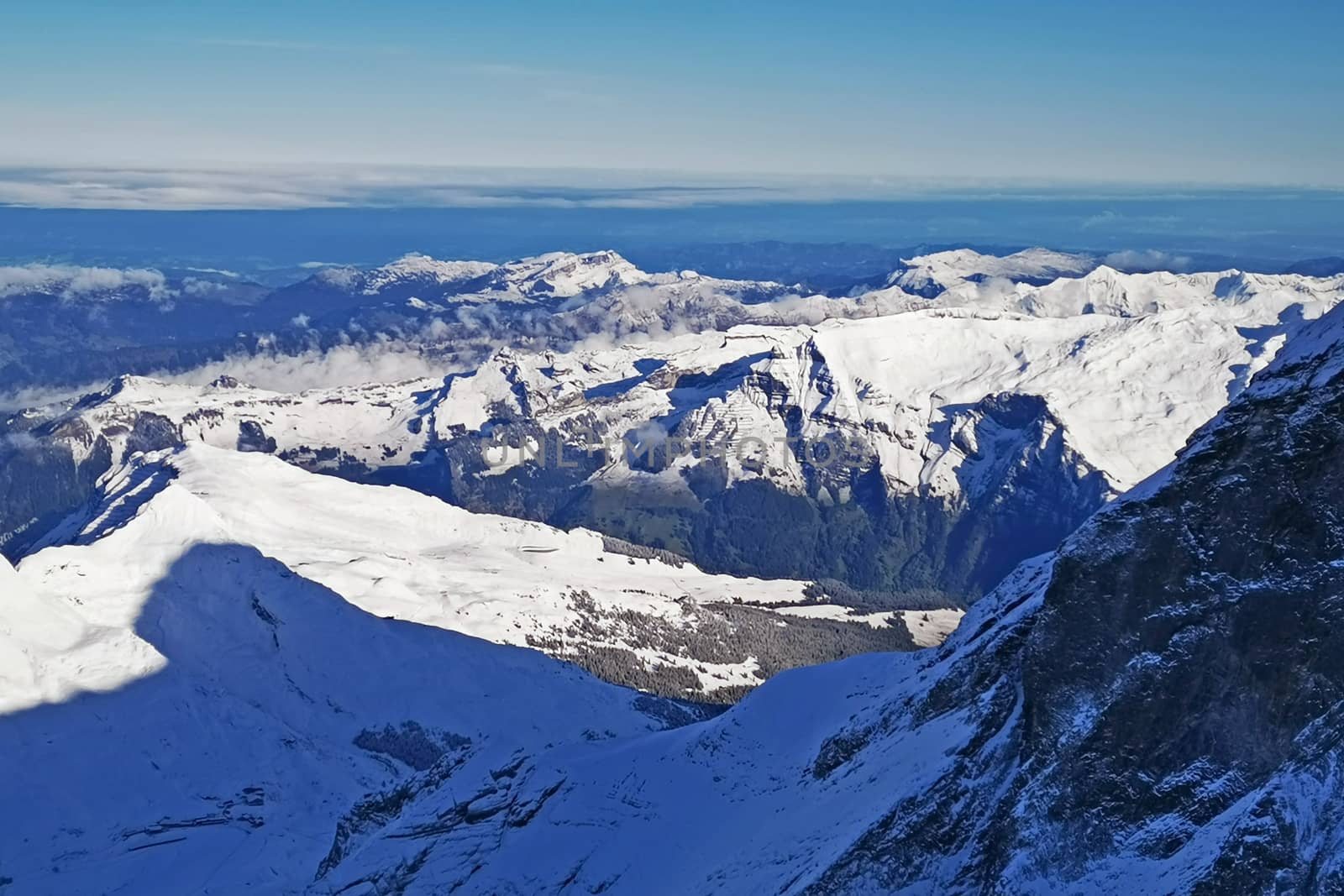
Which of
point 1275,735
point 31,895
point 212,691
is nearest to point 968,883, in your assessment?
point 1275,735

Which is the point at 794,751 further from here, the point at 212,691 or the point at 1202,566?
the point at 212,691

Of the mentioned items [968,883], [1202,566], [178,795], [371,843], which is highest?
[1202,566]

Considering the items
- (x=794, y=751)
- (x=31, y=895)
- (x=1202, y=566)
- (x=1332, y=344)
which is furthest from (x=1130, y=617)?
(x=31, y=895)

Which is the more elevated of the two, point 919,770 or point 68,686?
point 919,770

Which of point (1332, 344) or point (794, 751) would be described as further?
point (794, 751)

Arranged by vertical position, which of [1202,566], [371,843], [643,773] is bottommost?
[371,843]

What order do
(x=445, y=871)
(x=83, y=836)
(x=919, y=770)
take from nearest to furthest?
(x=919, y=770) → (x=445, y=871) → (x=83, y=836)

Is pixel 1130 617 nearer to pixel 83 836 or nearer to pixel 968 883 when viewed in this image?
pixel 968 883

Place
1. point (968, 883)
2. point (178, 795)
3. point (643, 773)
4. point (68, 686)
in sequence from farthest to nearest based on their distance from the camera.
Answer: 1. point (68, 686)
2. point (178, 795)
3. point (643, 773)
4. point (968, 883)

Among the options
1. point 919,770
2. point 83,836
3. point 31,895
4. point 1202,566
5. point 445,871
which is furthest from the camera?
point 83,836
